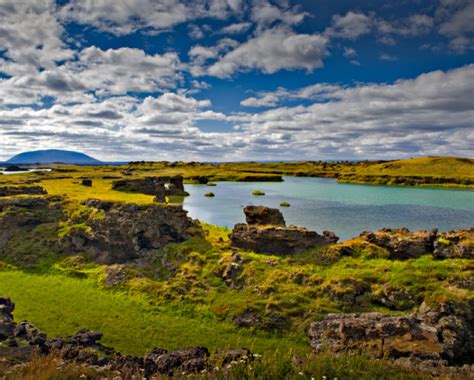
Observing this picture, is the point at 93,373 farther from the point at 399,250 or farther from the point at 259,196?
the point at 259,196

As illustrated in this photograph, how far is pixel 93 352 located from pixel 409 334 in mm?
19137

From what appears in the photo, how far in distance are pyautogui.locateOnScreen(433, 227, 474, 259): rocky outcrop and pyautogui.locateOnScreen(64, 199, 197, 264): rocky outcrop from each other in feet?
82.5

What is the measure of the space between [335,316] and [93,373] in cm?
1757

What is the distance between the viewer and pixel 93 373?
512 inches

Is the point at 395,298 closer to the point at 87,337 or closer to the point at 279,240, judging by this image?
the point at 279,240

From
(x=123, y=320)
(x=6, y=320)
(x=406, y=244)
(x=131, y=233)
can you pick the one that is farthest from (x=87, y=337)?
(x=406, y=244)

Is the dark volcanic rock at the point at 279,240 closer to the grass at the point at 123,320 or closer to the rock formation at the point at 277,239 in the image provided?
the rock formation at the point at 277,239

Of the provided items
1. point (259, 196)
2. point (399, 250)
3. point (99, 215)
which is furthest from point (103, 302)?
point (259, 196)

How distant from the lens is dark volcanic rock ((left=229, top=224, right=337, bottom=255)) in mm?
36156

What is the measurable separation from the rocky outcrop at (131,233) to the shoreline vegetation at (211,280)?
128mm

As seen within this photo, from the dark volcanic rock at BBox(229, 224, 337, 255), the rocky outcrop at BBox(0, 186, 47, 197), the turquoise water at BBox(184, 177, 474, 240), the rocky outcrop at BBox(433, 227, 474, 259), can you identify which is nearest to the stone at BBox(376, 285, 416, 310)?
the rocky outcrop at BBox(433, 227, 474, 259)

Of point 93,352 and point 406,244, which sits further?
point 406,244

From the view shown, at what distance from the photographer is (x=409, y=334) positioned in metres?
22.0

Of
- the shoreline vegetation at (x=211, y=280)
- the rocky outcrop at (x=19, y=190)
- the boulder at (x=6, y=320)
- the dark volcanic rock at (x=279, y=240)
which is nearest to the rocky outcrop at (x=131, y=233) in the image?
the shoreline vegetation at (x=211, y=280)
